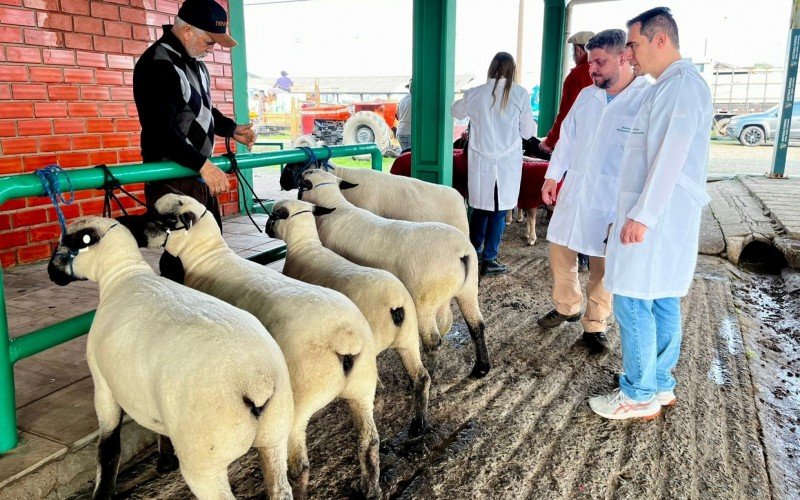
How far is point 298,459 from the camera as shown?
84.7 inches

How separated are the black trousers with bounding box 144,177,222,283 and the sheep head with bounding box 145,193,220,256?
12 cm

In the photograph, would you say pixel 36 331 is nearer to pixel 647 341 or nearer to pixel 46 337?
pixel 46 337

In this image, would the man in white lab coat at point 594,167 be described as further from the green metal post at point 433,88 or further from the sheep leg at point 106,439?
the sheep leg at point 106,439

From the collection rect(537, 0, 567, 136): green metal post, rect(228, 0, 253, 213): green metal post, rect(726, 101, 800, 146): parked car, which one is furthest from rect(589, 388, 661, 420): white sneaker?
rect(726, 101, 800, 146): parked car

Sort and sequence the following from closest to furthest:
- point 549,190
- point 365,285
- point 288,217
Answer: point 365,285, point 288,217, point 549,190

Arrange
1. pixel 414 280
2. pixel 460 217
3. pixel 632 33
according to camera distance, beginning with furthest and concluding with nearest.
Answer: pixel 460 217 → pixel 414 280 → pixel 632 33

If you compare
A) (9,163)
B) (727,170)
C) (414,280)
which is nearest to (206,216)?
(414,280)

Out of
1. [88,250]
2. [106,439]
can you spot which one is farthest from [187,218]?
[106,439]

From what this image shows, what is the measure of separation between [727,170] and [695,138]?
1295cm

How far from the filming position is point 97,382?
2082 millimetres

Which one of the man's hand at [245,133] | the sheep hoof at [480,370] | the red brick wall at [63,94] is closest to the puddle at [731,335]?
the sheep hoof at [480,370]

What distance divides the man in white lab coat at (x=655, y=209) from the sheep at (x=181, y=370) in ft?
6.20

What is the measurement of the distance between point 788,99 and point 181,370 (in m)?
12.5

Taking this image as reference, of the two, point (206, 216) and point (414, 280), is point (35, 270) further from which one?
point (414, 280)
